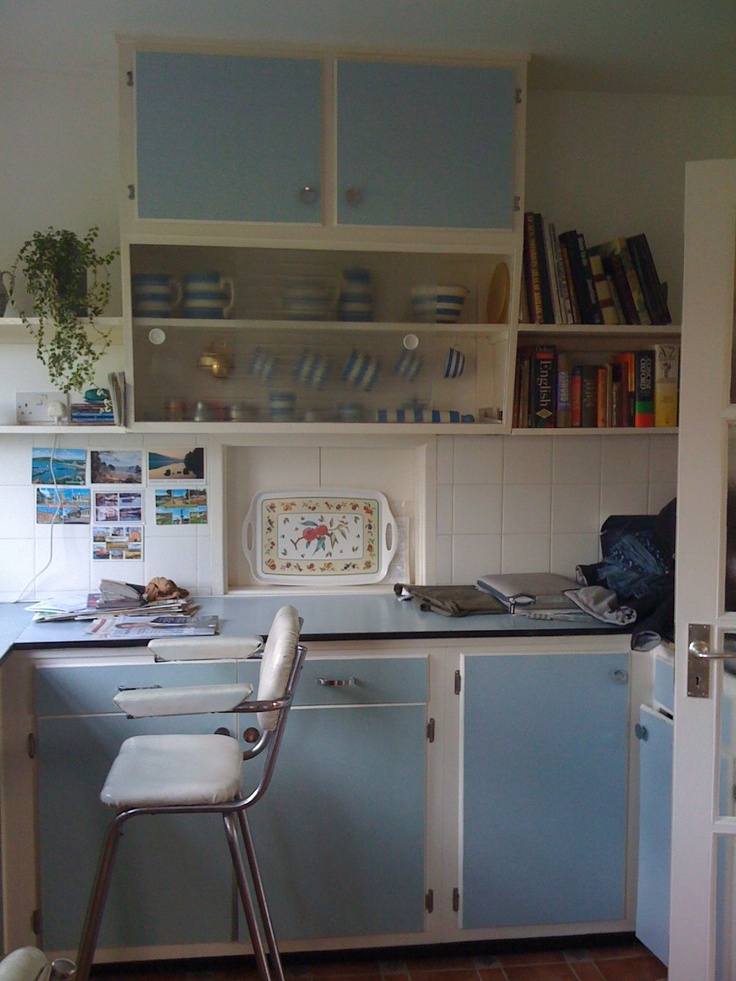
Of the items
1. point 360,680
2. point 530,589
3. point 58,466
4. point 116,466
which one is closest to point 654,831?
point 530,589

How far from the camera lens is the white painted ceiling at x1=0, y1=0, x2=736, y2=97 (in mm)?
2342

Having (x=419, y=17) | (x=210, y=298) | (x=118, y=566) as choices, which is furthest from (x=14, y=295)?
(x=419, y=17)

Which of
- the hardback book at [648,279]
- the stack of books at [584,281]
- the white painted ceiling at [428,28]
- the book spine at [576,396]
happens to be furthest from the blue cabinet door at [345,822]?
the white painted ceiling at [428,28]

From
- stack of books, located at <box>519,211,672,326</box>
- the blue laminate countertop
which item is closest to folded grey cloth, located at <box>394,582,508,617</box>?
the blue laminate countertop

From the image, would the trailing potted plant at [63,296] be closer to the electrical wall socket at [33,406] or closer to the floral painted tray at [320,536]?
the electrical wall socket at [33,406]

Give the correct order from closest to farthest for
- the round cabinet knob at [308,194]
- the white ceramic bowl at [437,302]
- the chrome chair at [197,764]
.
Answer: the chrome chair at [197,764] → the round cabinet knob at [308,194] → the white ceramic bowl at [437,302]

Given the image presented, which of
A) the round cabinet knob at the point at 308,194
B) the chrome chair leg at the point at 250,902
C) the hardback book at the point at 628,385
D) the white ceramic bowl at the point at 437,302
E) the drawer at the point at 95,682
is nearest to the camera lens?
the chrome chair leg at the point at 250,902

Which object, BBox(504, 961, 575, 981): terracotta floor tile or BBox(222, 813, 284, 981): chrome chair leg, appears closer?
BBox(222, 813, 284, 981): chrome chair leg

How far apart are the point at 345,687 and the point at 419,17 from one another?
1720 mm

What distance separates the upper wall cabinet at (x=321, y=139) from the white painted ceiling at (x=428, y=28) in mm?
58

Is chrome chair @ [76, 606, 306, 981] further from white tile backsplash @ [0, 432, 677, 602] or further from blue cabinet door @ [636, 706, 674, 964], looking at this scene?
blue cabinet door @ [636, 706, 674, 964]

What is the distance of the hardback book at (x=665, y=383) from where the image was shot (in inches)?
110

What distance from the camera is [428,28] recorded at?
2480 millimetres

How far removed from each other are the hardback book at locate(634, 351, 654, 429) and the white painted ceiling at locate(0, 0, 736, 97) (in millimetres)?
840
